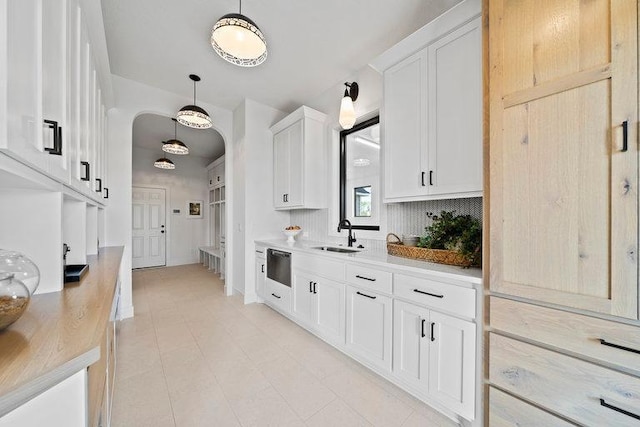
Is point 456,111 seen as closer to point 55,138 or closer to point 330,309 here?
point 330,309

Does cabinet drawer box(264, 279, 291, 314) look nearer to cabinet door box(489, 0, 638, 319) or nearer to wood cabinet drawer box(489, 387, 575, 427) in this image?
wood cabinet drawer box(489, 387, 575, 427)

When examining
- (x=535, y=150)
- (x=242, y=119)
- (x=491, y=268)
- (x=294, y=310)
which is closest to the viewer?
(x=535, y=150)

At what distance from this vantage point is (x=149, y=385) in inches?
71.4

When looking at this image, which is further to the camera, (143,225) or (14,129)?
(143,225)

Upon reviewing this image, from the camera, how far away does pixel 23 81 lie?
0.71 metres

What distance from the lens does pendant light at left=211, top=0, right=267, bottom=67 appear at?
1.66 m

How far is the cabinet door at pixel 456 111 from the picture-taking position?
5.20 ft

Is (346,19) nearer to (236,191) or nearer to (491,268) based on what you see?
(491,268)

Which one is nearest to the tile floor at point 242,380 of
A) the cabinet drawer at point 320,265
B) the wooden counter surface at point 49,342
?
the cabinet drawer at point 320,265

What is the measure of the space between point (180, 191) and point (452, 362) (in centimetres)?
717

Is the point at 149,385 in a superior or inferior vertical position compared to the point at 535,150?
inferior

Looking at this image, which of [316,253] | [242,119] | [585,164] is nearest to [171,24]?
[242,119]

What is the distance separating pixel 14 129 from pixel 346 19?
241 centimetres

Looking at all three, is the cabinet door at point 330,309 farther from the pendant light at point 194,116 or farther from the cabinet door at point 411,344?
the pendant light at point 194,116
